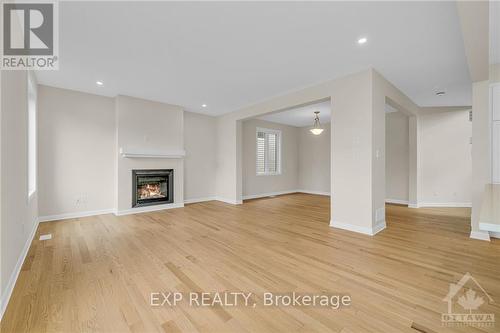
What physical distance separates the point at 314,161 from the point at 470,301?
689 centimetres

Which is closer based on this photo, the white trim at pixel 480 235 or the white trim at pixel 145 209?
the white trim at pixel 480 235

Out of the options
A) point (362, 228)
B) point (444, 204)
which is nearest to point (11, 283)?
point (362, 228)

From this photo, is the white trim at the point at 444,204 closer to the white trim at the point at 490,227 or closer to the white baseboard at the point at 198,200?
the white trim at the point at 490,227

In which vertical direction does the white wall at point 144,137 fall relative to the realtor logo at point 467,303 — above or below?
above

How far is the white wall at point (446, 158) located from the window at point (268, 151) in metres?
4.49

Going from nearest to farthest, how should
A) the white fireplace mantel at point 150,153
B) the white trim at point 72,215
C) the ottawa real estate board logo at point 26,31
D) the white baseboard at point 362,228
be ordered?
the ottawa real estate board logo at point 26,31, the white baseboard at point 362,228, the white trim at point 72,215, the white fireplace mantel at point 150,153

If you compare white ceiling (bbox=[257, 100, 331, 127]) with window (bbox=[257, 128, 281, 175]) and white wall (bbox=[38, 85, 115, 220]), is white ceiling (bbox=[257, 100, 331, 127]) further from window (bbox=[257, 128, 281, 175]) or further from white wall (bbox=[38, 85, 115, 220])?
white wall (bbox=[38, 85, 115, 220])

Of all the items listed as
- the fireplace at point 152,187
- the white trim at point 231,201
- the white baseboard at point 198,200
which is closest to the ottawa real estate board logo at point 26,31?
the fireplace at point 152,187

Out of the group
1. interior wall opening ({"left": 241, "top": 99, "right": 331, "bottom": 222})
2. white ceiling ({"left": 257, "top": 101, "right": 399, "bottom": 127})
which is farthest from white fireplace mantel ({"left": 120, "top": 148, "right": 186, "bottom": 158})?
white ceiling ({"left": 257, "top": 101, "right": 399, "bottom": 127})

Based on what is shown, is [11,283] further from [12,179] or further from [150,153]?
[150,153]

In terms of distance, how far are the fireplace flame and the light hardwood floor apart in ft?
3.82

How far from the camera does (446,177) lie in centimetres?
559

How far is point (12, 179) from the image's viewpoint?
2.06 meters

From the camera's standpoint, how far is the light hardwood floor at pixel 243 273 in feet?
5.02
